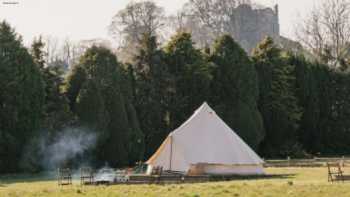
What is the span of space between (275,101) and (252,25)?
24438mm

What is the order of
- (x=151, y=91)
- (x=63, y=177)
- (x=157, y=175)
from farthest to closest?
1. (x=151, y=91)
2. (x=63, y=177)
3. (x=157, y=175)

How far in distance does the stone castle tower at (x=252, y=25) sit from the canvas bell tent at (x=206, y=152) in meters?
38.3

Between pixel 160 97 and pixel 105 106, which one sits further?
pixel 160 97

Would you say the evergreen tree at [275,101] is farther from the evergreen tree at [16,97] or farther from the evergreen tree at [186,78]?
the evergreen tree at [16,97]

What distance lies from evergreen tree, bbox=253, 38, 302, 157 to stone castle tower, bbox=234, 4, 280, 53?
687 inches

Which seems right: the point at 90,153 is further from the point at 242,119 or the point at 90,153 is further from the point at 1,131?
the point at 242,119

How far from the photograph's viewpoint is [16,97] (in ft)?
135

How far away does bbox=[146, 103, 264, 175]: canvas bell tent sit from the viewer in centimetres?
3334

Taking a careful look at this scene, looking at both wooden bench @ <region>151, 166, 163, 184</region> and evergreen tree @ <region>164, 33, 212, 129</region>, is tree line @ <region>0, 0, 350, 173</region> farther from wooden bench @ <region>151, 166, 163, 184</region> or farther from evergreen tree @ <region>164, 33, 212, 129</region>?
wooden bench @ <region>151, 166, 163, 184</region>

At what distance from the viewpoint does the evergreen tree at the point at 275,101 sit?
53250 millimetres

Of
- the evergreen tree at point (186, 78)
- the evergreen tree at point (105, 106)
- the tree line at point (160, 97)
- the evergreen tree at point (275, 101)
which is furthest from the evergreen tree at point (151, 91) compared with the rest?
the evergreen tree at point (275, 101)

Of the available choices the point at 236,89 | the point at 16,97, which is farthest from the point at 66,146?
the point at 236,89

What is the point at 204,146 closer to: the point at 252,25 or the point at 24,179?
the point at 24,179

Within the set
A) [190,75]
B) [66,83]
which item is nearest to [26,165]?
[66,83]
